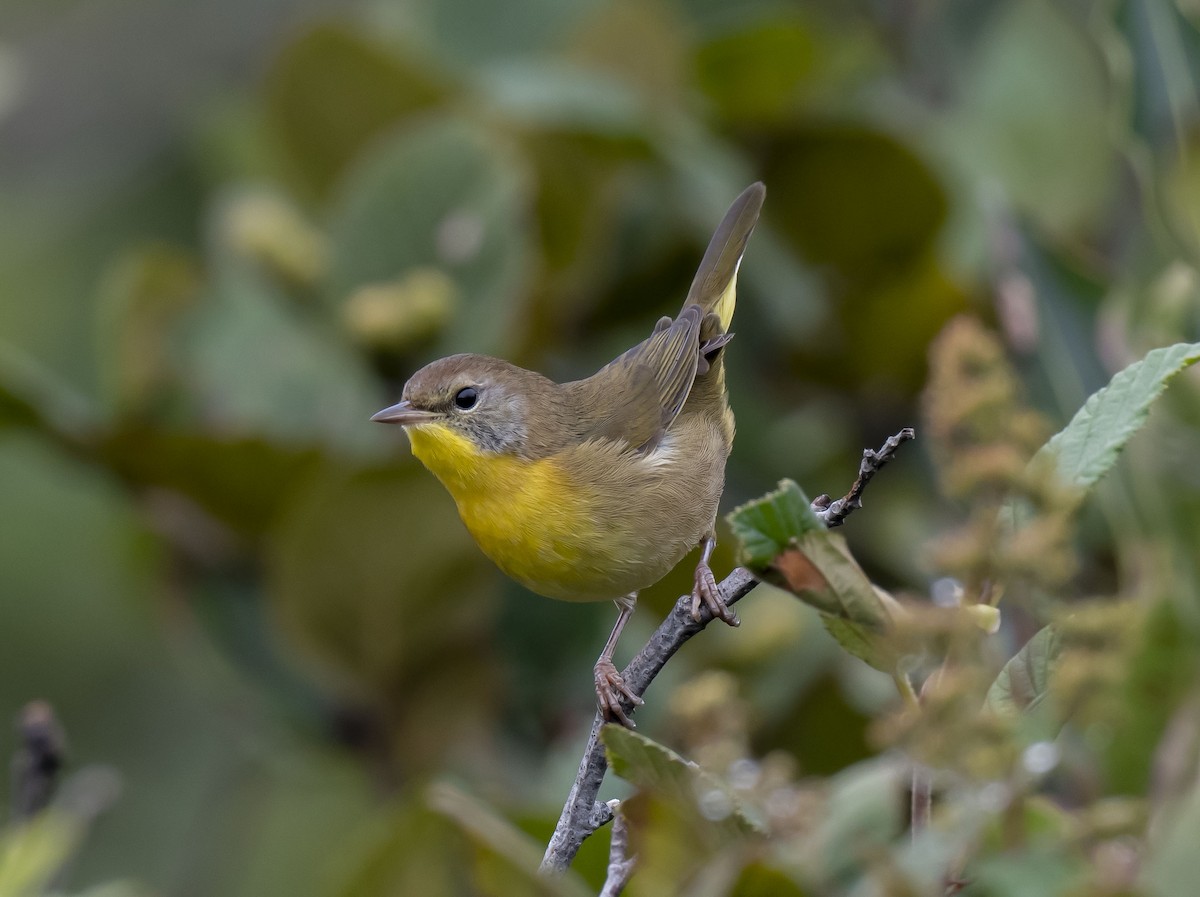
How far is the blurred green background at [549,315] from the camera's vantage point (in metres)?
2.96

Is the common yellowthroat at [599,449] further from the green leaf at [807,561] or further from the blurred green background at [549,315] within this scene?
the green leaf at [807,561]

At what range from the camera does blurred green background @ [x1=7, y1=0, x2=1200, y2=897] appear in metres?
2.96

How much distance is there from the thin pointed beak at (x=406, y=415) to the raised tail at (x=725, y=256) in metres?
0.54

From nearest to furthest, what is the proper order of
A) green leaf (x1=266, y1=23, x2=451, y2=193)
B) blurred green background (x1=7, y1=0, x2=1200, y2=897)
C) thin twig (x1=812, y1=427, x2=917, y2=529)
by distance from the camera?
thin twig (x1=812, y1=427, x2=917, y2=529), blurred green background (x1=7, y1=0, x2=1200, y2=897), green leaf (x1=266, y1=23, x2=451, y2=193)

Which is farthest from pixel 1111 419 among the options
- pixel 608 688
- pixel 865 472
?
pixel 608 688

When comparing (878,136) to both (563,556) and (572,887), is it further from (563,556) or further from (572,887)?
(572,887)

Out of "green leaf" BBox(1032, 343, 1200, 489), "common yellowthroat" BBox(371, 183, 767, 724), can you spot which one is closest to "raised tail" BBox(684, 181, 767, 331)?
"common yellowthroat" BBox(371, 183, 767, 724)

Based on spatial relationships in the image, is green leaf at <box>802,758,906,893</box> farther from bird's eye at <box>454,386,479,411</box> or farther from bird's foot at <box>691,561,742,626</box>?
bird's eye at <box>454,386,479,411</box>

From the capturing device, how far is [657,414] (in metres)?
2.75

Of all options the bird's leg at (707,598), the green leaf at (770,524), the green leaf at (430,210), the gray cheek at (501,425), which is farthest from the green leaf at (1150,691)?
the green leaf at (430,210)

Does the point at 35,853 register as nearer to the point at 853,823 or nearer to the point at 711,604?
the point at 711,604

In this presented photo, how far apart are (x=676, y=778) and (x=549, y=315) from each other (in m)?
2.22

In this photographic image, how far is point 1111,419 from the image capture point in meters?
1.35

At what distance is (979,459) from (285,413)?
251 cm
